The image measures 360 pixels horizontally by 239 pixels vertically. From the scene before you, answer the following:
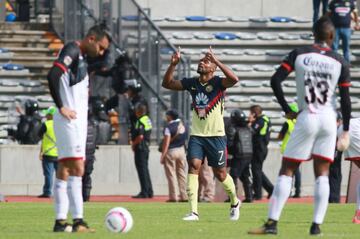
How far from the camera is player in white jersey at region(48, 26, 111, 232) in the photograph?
14234mm

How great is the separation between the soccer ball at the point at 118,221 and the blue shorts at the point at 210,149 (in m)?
3.99

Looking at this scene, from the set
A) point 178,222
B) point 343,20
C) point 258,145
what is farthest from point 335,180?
point 178,222

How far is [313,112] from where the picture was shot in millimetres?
13938

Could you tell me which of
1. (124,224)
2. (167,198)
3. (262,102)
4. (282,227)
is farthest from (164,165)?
(124,224)

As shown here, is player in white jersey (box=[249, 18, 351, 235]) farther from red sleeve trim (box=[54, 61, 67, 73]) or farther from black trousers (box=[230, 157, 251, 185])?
black trousers (box=[230, 157, 251, 185])

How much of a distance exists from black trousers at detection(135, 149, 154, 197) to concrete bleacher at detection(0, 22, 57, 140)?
394 centimetres

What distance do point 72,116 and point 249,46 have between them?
21972mm

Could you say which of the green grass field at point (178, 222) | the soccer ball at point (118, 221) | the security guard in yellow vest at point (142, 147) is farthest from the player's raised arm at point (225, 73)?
the security guard in yellow vest at point (142, 147)

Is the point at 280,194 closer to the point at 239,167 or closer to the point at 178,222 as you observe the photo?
the point at 178,222

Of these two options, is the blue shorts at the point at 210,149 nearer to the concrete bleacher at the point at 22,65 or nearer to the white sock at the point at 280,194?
the white sock at the point at 280,194

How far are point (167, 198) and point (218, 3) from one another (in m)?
9.02

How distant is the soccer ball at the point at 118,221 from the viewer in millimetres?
14430

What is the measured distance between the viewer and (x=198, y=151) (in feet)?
60.6

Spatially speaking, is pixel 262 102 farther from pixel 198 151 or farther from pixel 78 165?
pixel 78 165
